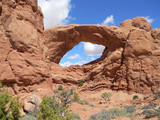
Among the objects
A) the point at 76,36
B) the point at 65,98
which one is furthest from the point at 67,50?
the point at 65,98

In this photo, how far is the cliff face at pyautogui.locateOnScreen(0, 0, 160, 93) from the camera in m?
10.0

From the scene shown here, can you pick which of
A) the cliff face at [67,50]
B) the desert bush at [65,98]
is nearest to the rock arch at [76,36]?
the cliff face at [67,50]

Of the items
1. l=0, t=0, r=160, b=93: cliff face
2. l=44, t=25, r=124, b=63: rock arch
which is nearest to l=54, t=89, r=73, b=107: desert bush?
l=0, t=0, r=160, b=93: cliff face

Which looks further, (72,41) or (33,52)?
(72,41)

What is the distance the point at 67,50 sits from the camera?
90.6ft

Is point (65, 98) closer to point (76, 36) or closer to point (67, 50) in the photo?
point (76, 36)

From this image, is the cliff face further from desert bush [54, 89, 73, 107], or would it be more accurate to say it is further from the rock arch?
desert bush [54, 89, 73, 107]

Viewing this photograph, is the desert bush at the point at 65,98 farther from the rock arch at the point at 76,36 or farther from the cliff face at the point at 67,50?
the rock arch at the point at 76,36

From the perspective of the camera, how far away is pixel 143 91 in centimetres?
Answer: 1912

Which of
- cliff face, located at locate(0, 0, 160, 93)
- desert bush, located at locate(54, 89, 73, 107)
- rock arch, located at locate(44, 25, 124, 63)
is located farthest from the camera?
rock arch, located at locate(44, 25, 124, 63)

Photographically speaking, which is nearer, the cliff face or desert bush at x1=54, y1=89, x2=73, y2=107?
desert bush at x1=54, y1=89, x2=73, y2=107

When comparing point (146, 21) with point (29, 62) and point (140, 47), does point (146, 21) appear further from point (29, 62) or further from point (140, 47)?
point (29, 62)

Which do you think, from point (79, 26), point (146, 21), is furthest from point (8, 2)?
point (146, 21)

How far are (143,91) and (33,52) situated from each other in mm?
15066
